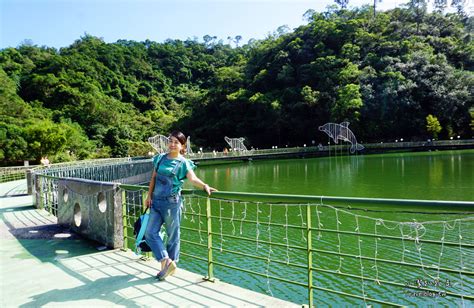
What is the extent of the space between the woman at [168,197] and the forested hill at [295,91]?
31330 mm

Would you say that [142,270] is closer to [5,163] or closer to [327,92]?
[5,163]

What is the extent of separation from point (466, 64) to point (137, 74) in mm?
56622

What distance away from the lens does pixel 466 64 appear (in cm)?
5031

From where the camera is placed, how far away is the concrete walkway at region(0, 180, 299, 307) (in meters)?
3.11

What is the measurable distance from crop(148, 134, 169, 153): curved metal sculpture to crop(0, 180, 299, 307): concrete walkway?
3151 centimetres

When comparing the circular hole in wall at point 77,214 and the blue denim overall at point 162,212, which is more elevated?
the blue denim overall at point 162,212

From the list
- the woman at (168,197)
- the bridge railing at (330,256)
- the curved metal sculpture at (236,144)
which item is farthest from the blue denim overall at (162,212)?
the curved metal sculpture at (236,144)

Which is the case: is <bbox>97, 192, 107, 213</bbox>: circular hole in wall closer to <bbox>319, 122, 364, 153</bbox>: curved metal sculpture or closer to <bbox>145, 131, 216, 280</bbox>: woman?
<bbox>145, 131, 216, 280</bbox>: woman

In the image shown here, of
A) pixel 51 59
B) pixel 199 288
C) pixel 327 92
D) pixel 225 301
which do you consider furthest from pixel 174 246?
pixel 51 59

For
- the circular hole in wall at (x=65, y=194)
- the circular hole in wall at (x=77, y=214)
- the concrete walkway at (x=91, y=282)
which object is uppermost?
the circular hole in wall at (x=65, y=194)

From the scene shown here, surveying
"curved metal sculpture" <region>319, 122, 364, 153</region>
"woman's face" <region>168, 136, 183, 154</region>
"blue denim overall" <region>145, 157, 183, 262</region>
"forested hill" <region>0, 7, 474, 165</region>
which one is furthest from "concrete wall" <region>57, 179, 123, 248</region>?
"curved metal sculpture" <region>319, 122, 364, 153</region>

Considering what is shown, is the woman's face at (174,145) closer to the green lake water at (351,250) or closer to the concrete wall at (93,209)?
the green lake water at (351,250)

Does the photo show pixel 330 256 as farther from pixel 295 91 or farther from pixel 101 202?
pixel 295 91

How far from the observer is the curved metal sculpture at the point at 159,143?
3672cm
